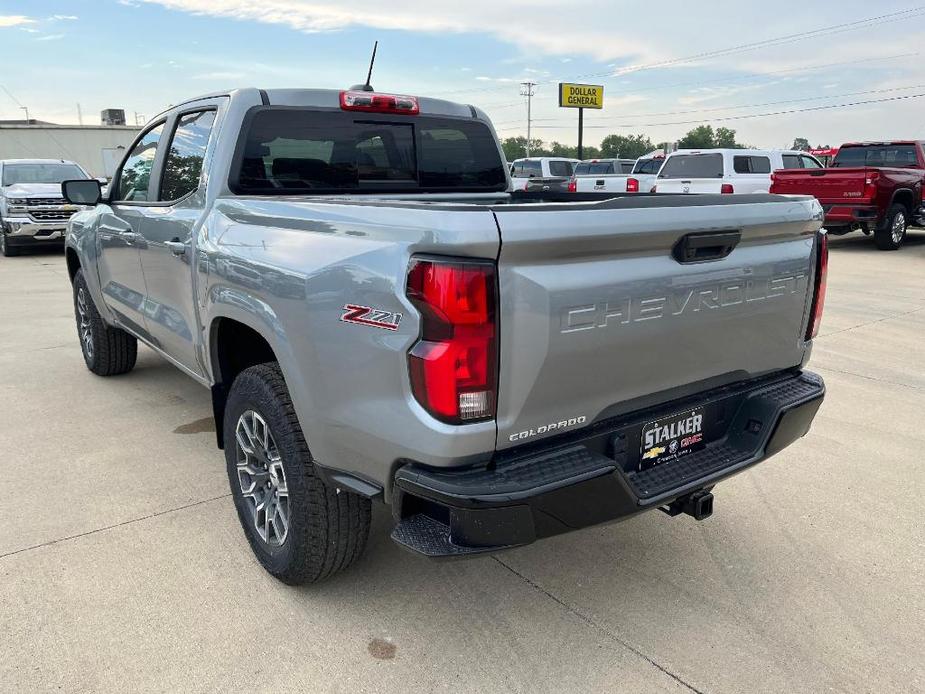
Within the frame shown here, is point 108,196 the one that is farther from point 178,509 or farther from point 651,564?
point 651,564

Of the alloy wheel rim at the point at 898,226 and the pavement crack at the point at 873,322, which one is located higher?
the alloy wheel rim at the point at 898,226

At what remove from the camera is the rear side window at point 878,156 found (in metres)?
15.1

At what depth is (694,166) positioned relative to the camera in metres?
15.2

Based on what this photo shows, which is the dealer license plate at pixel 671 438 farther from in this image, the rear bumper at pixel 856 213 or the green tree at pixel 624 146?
the green tree at pixel 624 146

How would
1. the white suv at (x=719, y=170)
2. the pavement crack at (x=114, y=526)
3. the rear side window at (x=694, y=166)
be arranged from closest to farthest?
the pavement crack at (x=114, y=526)
the white suv at (x=719, y=170)
the rear side window at (x=694, y=166)

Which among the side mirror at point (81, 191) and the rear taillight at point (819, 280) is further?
the side mirror at point (81, 191)

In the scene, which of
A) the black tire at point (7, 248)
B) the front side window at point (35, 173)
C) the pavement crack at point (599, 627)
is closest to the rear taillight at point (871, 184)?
the pavement crack at point (599, 627)

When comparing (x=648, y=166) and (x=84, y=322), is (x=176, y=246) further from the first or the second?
(x=648, y=166)

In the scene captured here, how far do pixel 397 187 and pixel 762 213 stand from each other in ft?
6.25

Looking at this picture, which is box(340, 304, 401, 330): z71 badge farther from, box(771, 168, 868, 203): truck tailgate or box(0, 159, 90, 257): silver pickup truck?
box(0, 159, 90, 257): silver pickup truck

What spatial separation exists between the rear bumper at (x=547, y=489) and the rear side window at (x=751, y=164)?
13717 mm

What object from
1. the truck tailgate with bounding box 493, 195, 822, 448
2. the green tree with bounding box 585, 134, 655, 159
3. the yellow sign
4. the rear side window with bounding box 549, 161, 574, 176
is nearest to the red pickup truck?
the rear side window with bounding box 549, 161, 574, 176

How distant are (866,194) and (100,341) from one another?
1273 centimetres

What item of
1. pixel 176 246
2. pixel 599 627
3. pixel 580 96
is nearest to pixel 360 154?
pixel 176 246
